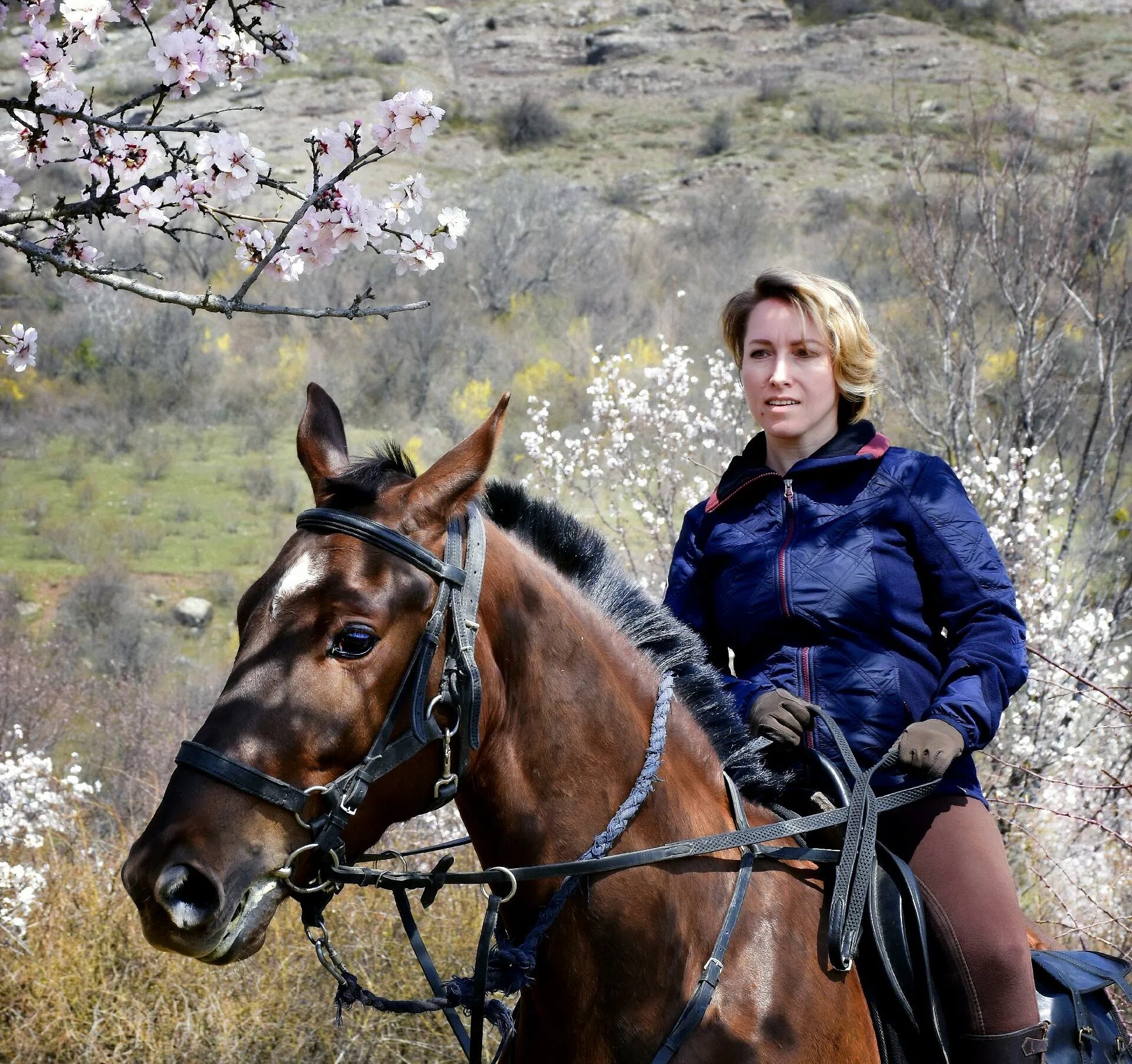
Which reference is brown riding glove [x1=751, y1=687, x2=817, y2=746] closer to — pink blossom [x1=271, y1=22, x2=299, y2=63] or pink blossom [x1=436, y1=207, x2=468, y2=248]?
pink blossom [x1=436, y1=207, x2=468, y2=248]

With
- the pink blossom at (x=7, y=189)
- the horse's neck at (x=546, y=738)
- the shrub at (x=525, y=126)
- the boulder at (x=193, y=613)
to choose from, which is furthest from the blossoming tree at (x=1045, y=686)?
the shrub at (x=525, y=126)

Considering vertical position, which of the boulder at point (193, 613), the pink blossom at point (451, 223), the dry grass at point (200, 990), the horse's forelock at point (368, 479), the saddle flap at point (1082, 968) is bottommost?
the boulder at point (193, 613)

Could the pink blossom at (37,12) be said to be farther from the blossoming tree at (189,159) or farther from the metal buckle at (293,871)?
the metal buckle at (293,871)

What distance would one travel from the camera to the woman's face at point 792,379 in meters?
2.63

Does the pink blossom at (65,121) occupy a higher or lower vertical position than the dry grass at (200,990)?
higher

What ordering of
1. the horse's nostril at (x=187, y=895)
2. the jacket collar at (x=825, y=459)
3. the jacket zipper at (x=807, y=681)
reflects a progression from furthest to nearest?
the jacket collar at (x=825, y=459)
the jacket zipper at (x=807, y=681)
the horse's nostril at (x=187, y=895)

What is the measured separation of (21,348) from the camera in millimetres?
3332

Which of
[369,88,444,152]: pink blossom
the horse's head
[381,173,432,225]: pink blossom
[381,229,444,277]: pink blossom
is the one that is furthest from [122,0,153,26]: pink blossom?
the horse's head

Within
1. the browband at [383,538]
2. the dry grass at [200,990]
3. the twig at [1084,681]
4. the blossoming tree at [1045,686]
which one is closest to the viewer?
the browband at [383,538]

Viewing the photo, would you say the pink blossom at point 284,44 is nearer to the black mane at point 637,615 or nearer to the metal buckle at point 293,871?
the black mane at point 637,615

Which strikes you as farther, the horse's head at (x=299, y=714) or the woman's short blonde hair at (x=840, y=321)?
the woman's short blonde hair at (x=840, y=321)

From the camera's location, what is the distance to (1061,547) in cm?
711

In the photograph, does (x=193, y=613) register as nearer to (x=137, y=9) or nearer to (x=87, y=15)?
(x=137, y=9)

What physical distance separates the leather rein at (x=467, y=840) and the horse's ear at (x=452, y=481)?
0.14ft
